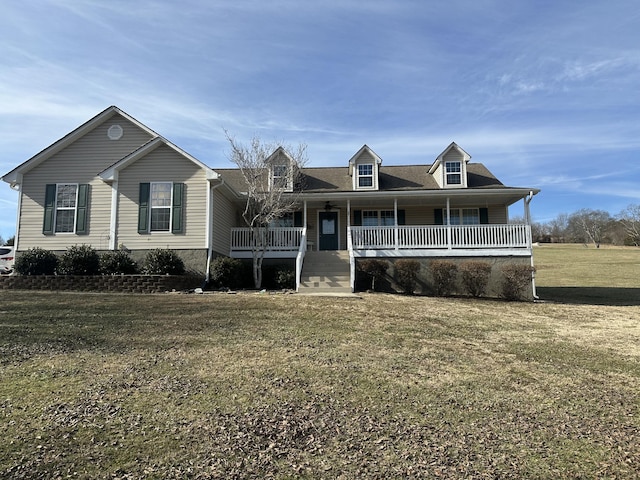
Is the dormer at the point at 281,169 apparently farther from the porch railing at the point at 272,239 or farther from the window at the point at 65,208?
the window at the point at 65,208

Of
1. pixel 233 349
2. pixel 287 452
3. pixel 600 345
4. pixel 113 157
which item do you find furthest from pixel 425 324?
pixel 113 157

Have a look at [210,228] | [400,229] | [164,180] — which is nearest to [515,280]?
[400,229]

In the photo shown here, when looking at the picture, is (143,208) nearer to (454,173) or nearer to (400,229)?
(400,229)

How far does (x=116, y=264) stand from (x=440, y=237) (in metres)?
11.3

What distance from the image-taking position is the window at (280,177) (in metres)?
16.6

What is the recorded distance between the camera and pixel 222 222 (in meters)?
17.1

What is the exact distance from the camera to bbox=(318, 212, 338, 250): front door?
19592 mm

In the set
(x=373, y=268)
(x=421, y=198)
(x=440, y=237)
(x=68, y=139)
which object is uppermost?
(x=68, y=139)

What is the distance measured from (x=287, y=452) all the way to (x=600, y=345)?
715 centimetres

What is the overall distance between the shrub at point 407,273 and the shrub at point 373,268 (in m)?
0.52

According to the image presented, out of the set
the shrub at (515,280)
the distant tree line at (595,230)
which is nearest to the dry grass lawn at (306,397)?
the shrub at (515,280)

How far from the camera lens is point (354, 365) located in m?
6.53

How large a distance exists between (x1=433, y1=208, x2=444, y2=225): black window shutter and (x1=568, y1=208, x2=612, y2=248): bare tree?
5801 centimetres

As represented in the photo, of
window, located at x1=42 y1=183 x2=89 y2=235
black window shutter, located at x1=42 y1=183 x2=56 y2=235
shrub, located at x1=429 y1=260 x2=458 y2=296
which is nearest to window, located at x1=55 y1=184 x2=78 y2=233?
window, located at x1=42 y1=183 x2=89 y2=235
